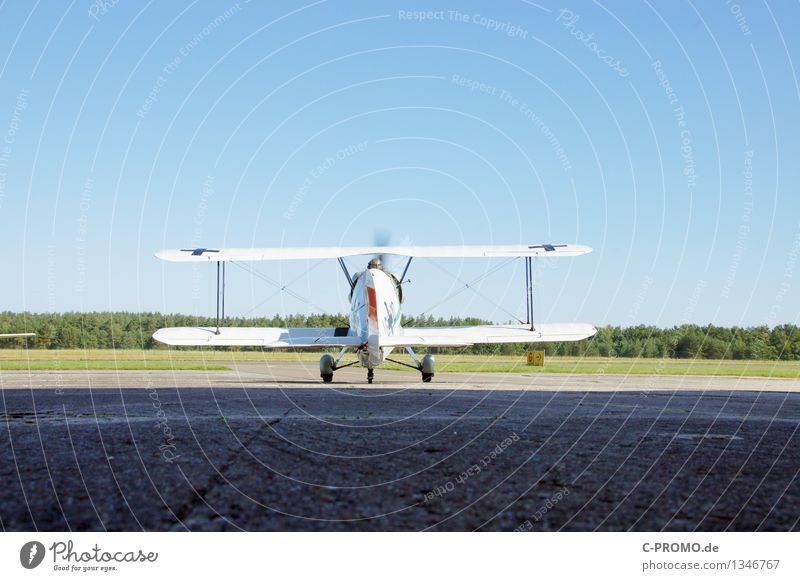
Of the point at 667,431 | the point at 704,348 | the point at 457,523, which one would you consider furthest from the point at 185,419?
the point at 704,348

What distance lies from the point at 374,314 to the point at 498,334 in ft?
20.8

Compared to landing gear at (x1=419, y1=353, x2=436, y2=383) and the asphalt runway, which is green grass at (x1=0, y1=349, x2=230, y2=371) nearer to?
landing gear at (x1=419, y1=353, x2=436, y2=383)

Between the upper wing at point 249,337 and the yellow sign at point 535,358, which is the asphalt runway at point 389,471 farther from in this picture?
the yellow sign at point 535,358

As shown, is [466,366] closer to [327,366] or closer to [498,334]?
[498,334]

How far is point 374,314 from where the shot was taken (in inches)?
961

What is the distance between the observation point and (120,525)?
187 inches

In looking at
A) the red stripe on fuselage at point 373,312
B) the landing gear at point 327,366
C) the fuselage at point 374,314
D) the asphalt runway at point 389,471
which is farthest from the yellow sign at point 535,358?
the asphalt runway at point 389,471

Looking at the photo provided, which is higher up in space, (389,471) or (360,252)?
(360,252)

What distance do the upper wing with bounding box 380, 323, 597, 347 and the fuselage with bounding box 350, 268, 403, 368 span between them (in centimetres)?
83

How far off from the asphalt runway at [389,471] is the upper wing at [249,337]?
11.6m

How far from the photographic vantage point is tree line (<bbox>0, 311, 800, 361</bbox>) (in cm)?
8344

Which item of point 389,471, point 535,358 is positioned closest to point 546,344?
point 535,358
